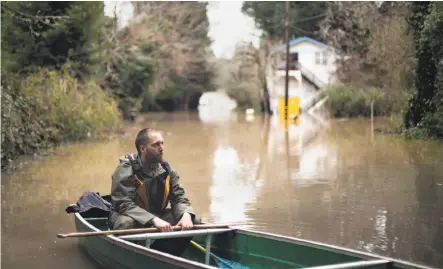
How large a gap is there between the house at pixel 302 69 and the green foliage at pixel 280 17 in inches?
64.1

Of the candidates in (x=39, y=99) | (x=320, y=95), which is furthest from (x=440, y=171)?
(x=320, y=95)

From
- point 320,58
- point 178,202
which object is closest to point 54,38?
point 178,202

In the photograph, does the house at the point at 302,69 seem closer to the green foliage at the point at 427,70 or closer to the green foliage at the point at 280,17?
the green foliage at the point at 280,17

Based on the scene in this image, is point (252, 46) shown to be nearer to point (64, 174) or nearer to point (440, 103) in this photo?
point (440, 103)

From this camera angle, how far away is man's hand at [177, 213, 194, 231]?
805 cm

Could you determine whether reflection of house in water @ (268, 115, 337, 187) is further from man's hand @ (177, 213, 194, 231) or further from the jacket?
man's hand @ (177, 213, 194, 231)

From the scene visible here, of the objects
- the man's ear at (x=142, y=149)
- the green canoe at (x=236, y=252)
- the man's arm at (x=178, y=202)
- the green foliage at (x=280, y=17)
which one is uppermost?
the green foliage at (x=280, y=17)

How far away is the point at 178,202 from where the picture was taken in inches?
333

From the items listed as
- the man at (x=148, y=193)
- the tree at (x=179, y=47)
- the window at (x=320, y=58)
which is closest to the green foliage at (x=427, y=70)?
the man at (x=148, y=193)

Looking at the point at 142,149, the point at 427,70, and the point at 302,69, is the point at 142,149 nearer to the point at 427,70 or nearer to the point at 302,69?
the point at 427,70

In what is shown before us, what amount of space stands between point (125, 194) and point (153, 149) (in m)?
0.60

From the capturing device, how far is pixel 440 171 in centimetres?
1617

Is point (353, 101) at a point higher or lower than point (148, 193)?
lower

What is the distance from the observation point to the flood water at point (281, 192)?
384 inches
